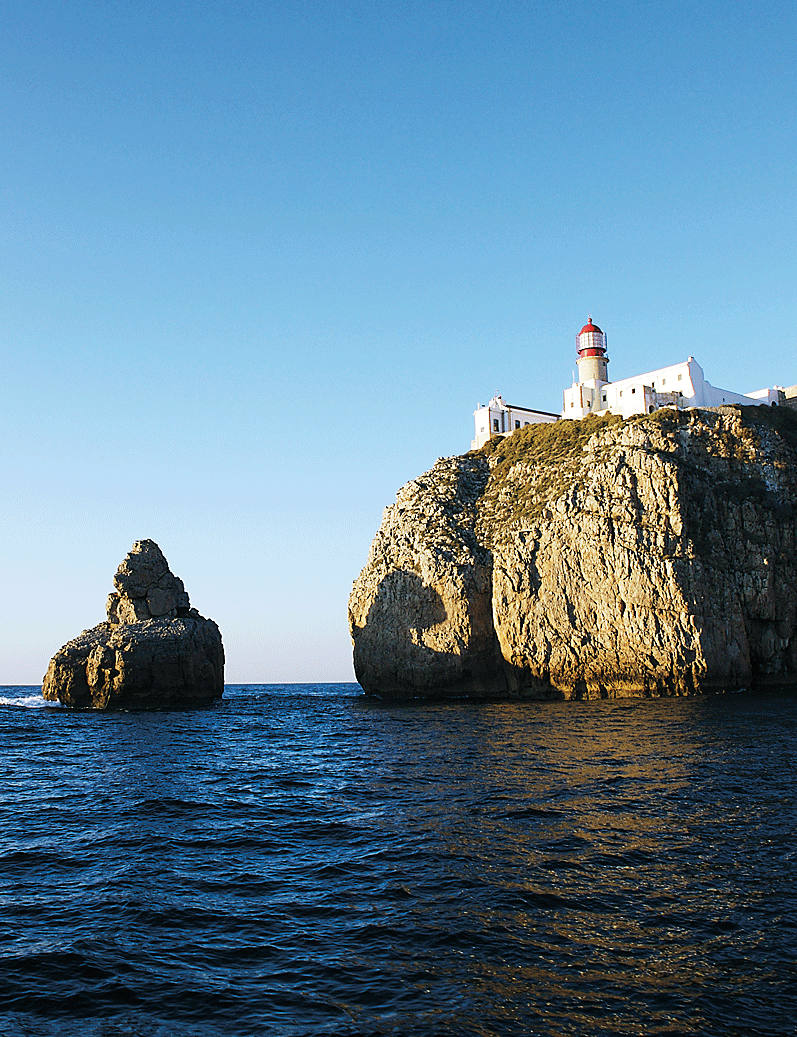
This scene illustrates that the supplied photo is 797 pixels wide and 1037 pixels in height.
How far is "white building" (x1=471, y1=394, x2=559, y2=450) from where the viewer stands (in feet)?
270

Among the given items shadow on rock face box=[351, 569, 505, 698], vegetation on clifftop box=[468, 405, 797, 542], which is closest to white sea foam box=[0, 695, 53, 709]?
shadow on rock face box=[351, 569, 505, 698]

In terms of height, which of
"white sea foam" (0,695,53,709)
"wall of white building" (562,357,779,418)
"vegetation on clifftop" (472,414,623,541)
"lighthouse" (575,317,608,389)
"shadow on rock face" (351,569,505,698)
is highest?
"lighthouse" (575,317,608,389)

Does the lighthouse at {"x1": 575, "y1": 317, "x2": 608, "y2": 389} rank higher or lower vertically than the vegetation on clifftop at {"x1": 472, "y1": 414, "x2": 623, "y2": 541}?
higher

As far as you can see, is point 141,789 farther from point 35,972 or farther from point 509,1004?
point 509,1004

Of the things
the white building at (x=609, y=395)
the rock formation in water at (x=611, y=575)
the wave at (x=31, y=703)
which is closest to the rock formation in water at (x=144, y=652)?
the wave at (x=31, y=703)

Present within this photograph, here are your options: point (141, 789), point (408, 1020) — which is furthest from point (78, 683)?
point (408, 1020)

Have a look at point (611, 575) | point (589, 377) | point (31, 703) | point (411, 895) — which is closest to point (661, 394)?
point (589, 377)

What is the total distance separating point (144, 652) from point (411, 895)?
169 feet

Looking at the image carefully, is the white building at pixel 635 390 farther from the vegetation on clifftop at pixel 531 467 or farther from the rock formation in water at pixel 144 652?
the rock formation in water at pixel 144 652

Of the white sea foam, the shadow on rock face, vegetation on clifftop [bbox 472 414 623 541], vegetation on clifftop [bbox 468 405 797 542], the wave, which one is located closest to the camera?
the shadow on rock face

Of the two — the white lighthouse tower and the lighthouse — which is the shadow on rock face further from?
the lighthouse

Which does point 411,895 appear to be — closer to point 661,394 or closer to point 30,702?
point 661,394

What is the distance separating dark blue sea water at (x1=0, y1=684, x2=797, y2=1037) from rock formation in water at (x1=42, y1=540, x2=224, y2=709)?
32.0 m

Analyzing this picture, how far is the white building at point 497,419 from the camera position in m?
82.4
